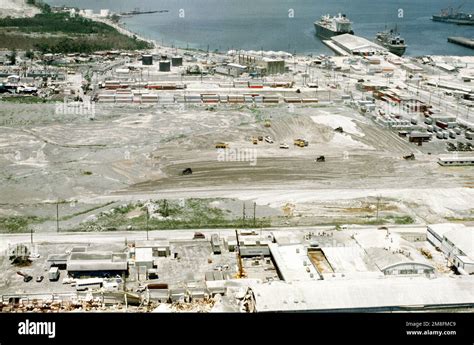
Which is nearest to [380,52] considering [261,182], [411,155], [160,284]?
[411,155]

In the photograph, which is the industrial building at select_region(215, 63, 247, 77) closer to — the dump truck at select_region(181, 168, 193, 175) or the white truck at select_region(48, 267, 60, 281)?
the dump truck at select_region(181, 168, 193, 175)

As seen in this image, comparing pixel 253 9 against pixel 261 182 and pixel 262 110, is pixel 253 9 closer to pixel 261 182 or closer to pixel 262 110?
pixel 262 110

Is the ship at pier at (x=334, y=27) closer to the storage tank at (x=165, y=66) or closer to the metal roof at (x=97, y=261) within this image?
the storage tank at (x=165, y=66)

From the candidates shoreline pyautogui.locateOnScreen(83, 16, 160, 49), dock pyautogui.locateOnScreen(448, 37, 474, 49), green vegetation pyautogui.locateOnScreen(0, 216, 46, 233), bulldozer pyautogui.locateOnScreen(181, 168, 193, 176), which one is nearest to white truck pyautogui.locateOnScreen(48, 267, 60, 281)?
green vegetation pyautogui.locateOnScreen(0, 216, 46, 233)

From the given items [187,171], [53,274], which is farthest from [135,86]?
[53,274]

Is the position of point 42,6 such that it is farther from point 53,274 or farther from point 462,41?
point 53,274

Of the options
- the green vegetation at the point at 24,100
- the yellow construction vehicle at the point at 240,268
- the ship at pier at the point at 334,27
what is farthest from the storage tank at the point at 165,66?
the yellow construction vehicle at the point at 240,268
